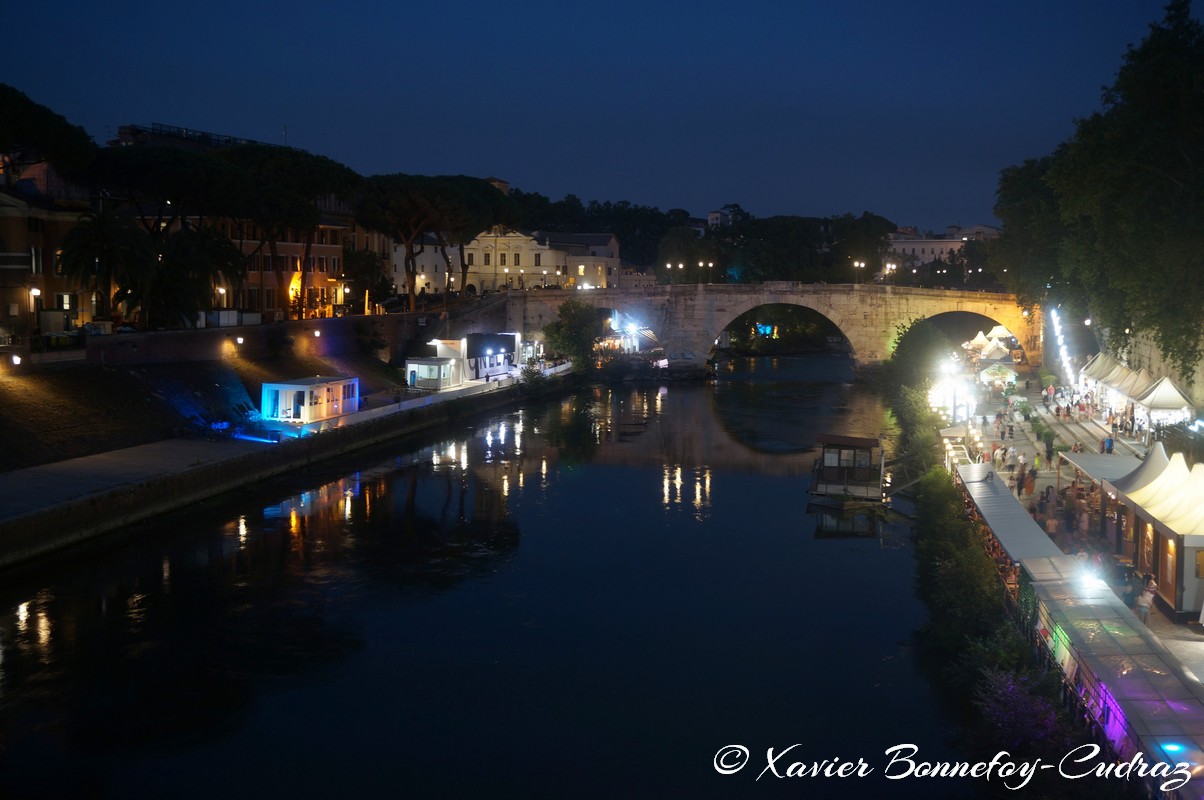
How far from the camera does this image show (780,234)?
303 feet

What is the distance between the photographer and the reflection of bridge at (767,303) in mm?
53688

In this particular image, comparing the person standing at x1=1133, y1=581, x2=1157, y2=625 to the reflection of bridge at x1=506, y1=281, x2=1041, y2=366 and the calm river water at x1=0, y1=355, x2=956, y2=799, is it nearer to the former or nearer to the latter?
the calm river water at x1=0, y1=355, x2=956, y2=799

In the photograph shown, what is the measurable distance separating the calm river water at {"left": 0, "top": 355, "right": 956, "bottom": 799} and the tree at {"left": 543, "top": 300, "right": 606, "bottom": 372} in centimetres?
2702

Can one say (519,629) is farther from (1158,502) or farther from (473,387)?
(473,387)

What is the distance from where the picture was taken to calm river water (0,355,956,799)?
1296 cm

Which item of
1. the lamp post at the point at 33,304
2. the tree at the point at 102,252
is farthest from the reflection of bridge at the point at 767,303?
the tree at the point at 102,252

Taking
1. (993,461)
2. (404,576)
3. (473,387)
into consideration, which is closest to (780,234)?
(473,387)

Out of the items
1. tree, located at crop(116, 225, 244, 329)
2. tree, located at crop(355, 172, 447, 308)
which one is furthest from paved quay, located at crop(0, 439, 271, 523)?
tree, located at crop(355, 172, 447, 308)

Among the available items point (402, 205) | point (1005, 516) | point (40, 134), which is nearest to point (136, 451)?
point (40, 134)

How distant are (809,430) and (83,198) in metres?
28.4

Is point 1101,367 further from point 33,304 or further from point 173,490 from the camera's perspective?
point 33,304

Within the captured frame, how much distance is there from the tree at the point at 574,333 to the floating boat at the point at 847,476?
2782 centimetres

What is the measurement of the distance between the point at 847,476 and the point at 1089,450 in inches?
218

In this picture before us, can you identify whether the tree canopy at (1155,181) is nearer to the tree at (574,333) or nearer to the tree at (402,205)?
the tree at (574,333)
